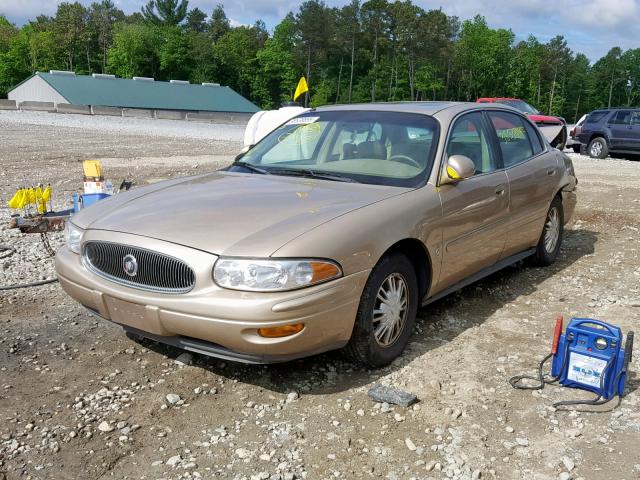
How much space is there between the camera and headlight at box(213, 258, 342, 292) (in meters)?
3.10

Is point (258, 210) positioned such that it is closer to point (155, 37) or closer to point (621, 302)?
point (621, 302)

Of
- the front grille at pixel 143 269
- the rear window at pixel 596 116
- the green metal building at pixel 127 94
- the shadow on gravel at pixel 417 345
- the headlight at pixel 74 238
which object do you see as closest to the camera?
the front grille at pixel 143 269

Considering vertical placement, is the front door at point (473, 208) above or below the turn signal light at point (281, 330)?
above

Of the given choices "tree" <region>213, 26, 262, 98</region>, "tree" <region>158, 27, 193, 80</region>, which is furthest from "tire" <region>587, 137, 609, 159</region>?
"tree" <region>158, 27, 193, 80</region>

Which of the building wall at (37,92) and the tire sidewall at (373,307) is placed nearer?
the tire sidewall at (373,307)

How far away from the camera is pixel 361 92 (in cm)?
9250

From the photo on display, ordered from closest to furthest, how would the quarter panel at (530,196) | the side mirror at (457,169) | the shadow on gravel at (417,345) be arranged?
the shadow on gravel at (417,345), the side mirror at (457,169), the quarter panel at (530,196)

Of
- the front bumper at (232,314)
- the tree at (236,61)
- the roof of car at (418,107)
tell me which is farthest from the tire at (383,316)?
the tree at (236,61)

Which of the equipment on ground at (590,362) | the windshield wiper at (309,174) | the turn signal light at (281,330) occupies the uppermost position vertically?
the windshield wiper at (309,174)

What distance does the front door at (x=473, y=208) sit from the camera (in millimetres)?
4238

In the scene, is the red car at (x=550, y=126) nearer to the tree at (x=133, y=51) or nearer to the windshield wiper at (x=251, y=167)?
the windshield wiper at (x=251, y=167)

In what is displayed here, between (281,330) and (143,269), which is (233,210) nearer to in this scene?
(143,269)

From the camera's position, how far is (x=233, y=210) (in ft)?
11.7

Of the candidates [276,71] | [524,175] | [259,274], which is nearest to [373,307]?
[259,274]
